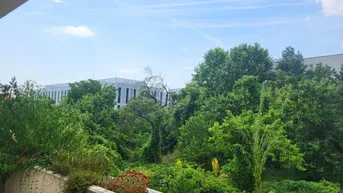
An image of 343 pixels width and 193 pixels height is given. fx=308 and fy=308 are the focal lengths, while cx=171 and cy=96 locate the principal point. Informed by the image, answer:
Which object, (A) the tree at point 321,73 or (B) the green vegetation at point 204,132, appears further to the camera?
(A) the tree at point 321,73

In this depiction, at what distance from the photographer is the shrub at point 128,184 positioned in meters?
2.85

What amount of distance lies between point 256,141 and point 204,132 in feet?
20.5

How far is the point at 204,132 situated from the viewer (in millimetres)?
11578

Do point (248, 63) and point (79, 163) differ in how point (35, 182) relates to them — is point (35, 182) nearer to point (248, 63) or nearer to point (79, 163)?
point (79, 163)

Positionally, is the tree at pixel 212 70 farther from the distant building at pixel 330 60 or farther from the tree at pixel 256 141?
the tree at pixel 256 141

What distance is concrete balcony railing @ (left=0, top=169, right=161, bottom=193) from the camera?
3284 millimetres

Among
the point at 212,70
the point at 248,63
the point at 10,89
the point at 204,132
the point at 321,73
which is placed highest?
the point at 248,63

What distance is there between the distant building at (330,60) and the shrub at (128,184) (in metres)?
14.1

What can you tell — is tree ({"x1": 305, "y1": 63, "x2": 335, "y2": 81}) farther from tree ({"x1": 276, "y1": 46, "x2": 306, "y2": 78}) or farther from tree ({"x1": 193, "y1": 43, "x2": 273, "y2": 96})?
tree ({"x1": 193, "y1": 43, "x2": 273, "y2": 96})

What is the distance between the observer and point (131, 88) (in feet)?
65.8

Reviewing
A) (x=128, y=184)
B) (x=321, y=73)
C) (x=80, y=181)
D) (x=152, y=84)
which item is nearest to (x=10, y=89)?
(x=80, y=181)

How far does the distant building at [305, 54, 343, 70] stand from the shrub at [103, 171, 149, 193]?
46.4 ft

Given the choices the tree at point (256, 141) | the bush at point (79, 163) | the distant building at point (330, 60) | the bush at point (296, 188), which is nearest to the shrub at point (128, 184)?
the bush at point (79, 163)

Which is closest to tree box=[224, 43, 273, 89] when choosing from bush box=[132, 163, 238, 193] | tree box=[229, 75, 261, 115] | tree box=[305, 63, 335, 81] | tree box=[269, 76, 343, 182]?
tree box=[305, 63, 335, 81]
